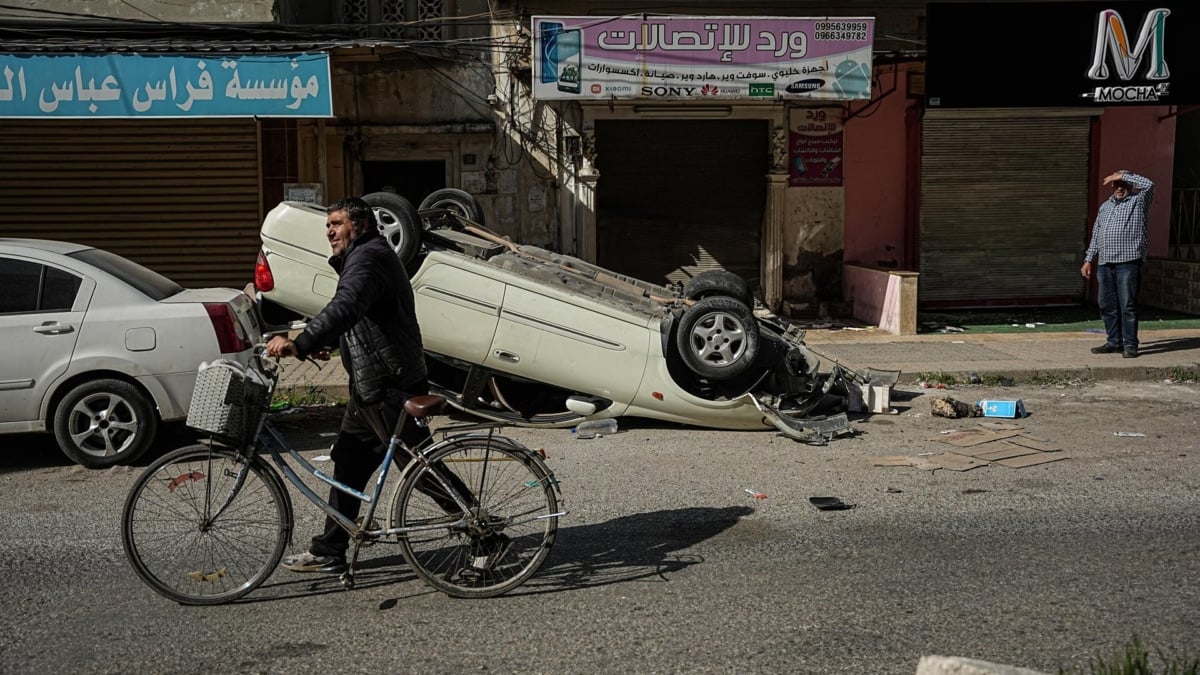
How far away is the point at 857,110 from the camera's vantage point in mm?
15828

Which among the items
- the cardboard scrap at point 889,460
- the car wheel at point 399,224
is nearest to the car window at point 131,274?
the car wheel at point 399,224

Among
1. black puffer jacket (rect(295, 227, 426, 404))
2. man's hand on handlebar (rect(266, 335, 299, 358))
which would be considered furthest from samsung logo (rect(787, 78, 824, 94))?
man's hand on handlebar (rect(266, 335, 299, 358))

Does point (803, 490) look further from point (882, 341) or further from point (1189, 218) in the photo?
point (1189, 218)

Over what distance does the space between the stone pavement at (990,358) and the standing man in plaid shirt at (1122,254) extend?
0.83ft

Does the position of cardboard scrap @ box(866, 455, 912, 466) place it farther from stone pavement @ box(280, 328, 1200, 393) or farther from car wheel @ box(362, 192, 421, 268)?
car wheel @ box(362, 192, 421, 268)

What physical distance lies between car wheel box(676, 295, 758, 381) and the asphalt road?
943mm

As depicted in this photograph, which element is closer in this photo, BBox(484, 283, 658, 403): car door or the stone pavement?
BBox(484, 283, 658, 403): car door

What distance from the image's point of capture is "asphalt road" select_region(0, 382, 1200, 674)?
4602 millimetres

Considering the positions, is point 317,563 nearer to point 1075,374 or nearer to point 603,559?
point 603,559

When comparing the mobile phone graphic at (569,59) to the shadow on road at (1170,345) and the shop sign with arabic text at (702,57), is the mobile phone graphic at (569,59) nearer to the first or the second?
the shop sign with arabic text at (702,57)

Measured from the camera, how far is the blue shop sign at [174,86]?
1229cm

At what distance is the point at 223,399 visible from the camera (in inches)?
194

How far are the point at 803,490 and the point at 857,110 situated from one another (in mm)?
9859

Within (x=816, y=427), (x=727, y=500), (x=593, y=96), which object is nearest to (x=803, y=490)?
(x=727, y=500)
